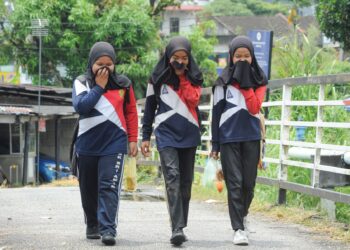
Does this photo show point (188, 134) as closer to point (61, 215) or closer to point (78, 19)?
point (61, 215)

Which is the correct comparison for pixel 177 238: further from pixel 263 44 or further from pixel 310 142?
pixel 263 44

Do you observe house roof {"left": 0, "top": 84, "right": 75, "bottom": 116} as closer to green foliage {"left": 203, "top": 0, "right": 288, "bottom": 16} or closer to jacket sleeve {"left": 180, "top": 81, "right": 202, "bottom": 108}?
jacket sleeve {"left": 180, "top": 81, "right": 202, "bottom": 108}

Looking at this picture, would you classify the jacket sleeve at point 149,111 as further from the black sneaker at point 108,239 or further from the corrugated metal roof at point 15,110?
the corrugated metal roof at point 15,110

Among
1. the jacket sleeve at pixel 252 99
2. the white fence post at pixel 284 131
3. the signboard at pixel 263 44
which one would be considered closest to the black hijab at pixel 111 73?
the jacket sleeve at pixel 252 99

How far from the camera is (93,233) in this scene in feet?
23.5

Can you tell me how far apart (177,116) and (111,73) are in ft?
2.28

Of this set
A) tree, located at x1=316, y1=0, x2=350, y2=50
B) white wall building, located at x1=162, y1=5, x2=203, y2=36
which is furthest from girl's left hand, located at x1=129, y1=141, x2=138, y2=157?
white wall building, located at x1=162, y1=5, x2=203, y2=36

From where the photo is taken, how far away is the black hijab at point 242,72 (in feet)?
22.8

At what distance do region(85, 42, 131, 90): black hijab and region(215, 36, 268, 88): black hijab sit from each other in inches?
34.3

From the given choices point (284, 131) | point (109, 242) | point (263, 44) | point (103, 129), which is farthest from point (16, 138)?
point (109, 242)

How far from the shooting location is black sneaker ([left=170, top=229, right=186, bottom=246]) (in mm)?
6695

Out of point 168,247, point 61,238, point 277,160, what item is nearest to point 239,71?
point 168,247

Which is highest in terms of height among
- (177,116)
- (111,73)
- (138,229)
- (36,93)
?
(111,73)

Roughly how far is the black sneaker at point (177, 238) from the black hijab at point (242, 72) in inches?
54.4
